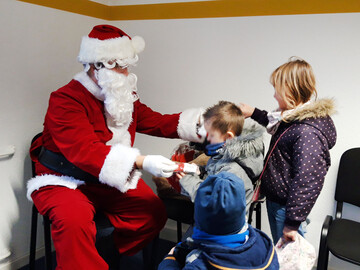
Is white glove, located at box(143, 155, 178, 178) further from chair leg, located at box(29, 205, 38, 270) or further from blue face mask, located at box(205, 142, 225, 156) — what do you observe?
chair leg, located at box(29, 205, 38, 270)

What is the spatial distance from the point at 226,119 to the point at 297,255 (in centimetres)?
70

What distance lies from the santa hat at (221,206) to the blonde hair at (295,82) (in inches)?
30.5

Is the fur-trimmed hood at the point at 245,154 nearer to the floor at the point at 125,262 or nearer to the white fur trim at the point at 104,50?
the white fur trim at the point at 104,50

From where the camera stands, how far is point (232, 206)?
3.54ft

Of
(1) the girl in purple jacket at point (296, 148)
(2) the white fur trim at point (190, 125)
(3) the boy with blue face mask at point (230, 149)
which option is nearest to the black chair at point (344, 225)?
(1) the girl in purple jacket at point (296, 148)

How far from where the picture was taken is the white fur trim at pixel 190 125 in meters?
2.21

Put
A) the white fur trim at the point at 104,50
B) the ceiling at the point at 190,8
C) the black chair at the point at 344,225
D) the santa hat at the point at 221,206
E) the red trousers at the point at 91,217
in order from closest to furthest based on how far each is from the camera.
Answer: the santa hat at the point at 221,206 < the red trousers at the point at 91,217 < the black chair at the point at 344,225 < the white fur trim at the point at 104,50 < the ceiling at the point at 190,8

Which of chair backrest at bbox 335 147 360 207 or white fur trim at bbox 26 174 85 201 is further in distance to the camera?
chair backrest at bbox 335 147 360 207

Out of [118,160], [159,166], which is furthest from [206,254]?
[118,160]

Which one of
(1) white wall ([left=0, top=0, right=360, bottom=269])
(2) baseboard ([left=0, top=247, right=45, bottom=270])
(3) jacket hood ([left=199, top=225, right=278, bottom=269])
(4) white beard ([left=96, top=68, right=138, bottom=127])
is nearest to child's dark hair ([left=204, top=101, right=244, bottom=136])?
(4) white beard ([left=96, top=68, right=138, bottom=127])

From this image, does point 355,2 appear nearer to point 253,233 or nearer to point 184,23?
point 184,23

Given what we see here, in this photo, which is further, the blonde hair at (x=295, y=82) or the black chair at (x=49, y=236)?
the black chair at (x=49, y=236)

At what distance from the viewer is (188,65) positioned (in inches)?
105

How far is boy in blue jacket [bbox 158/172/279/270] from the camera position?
1.09m
